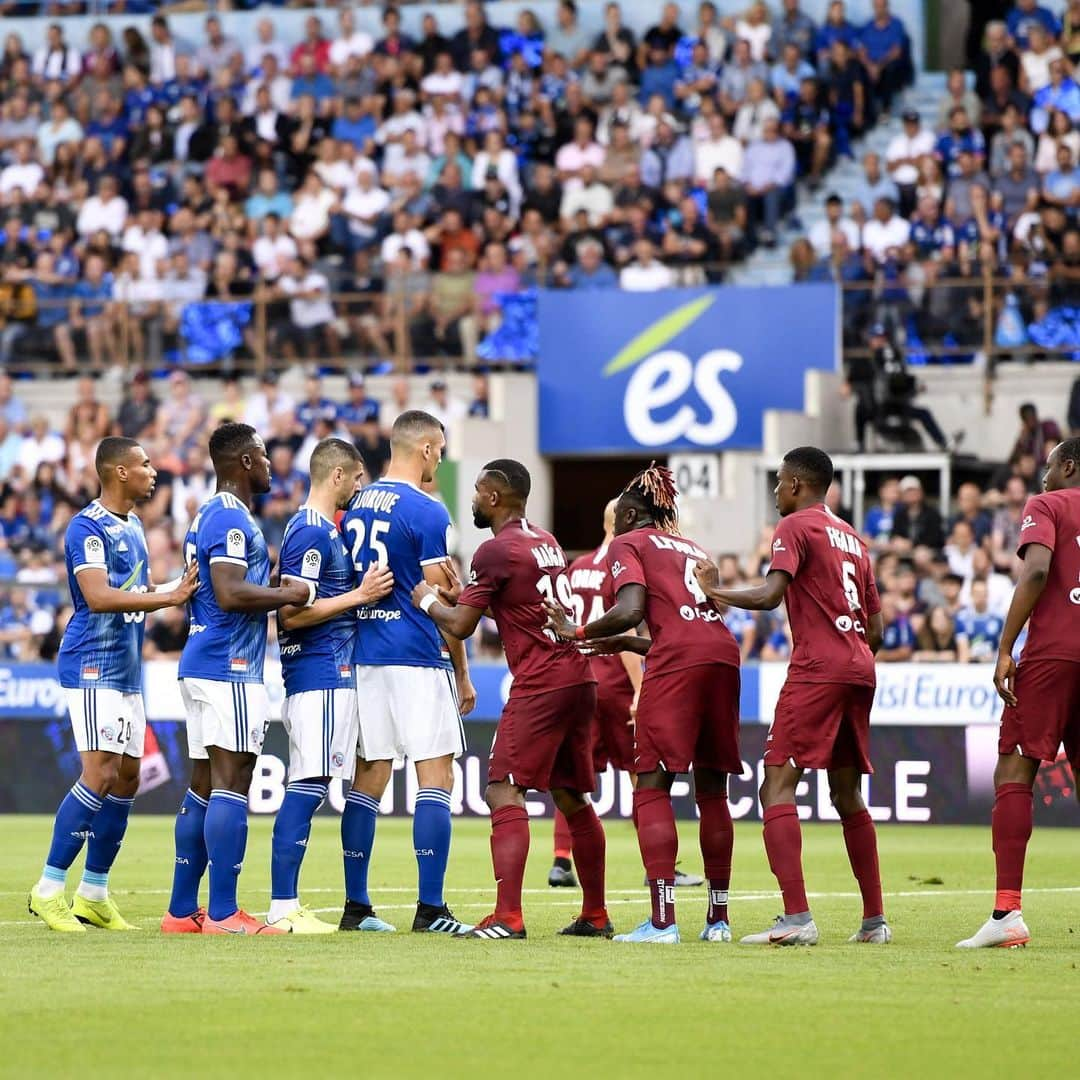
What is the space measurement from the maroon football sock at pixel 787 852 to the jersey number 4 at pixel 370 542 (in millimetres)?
2283

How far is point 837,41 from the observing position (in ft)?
93.6

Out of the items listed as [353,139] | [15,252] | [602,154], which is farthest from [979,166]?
[15,252]

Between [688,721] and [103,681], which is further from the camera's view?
[103,681]

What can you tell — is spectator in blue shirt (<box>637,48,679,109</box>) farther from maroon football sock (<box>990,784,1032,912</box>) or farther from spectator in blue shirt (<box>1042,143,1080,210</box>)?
maroon football sock (<box>990,784,1032,912</box>)

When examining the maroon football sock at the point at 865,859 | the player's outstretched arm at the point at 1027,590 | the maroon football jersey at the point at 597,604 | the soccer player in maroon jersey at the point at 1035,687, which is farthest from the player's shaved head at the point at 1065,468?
the maroon football jersey at the point at 597,604

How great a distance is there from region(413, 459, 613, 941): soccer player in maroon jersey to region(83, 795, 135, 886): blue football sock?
2.02m

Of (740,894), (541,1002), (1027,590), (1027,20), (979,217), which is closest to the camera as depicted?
(541,1002)

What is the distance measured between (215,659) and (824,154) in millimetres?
18765

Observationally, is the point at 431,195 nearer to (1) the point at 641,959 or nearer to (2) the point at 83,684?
(2) the point at 83,684

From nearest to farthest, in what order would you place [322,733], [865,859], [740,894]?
[865,859], [322,733], [740,894]

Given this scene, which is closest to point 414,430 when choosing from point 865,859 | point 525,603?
point 525,603

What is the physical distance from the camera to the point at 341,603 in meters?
10.8

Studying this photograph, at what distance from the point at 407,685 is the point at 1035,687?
303 cm

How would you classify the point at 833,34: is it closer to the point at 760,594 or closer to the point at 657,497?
the point at 657,497
